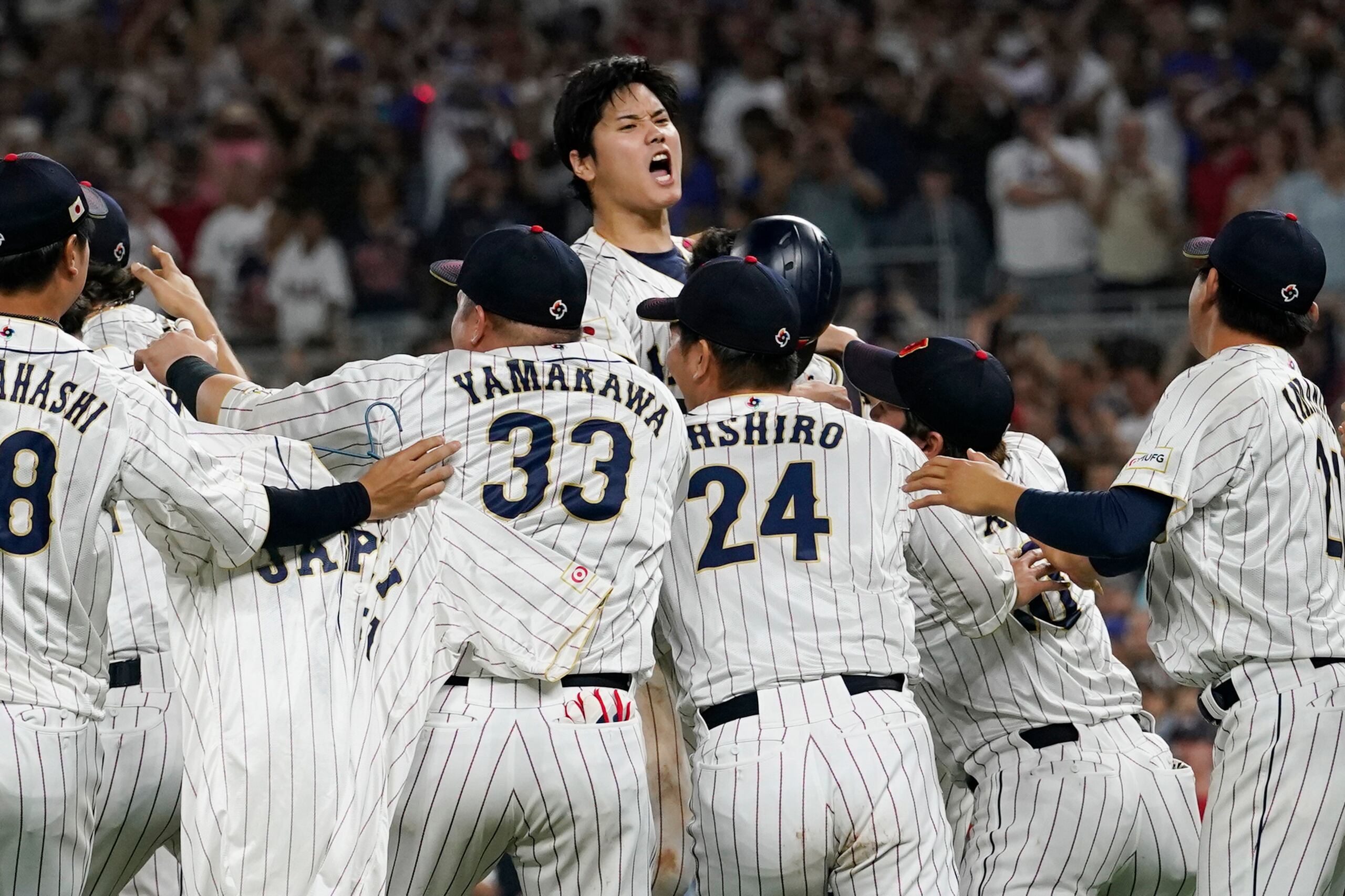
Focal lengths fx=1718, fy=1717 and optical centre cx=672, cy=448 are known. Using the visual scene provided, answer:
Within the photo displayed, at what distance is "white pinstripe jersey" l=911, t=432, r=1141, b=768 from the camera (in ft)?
16.2

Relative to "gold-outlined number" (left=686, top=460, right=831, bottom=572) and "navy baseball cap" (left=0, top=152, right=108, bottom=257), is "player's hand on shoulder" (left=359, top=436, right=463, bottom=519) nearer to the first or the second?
"gold-outlined number" (left=686, top=460, right=831, bottom=572)

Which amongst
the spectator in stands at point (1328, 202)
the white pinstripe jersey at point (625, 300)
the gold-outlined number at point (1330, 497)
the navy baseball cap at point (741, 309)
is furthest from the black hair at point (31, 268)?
the spectator in stands at point (1328, 202)

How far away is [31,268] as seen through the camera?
4230 mm

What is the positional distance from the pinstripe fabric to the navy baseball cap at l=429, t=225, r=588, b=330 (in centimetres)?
215

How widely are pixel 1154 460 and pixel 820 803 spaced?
1.24 metres

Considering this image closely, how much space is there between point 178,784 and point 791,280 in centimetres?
237

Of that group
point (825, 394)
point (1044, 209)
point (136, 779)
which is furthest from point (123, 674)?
point (1044, 209)

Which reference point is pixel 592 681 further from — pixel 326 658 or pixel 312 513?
pixel 312 513

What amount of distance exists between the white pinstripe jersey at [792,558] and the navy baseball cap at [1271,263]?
1011 mm

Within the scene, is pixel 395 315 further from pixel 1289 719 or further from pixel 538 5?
pixel 1289 719

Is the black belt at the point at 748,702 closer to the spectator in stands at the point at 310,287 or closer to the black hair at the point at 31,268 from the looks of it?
the black hair at the point at 31,268

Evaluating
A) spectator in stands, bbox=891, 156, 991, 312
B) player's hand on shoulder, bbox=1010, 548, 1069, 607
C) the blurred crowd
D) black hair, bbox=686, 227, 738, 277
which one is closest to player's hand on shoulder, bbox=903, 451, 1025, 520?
player's hand on shoulder, bbox=1010, 548, 1069, 607

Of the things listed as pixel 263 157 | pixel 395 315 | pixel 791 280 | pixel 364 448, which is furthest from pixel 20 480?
pixel 263 157

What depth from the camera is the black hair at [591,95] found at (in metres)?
6.02
